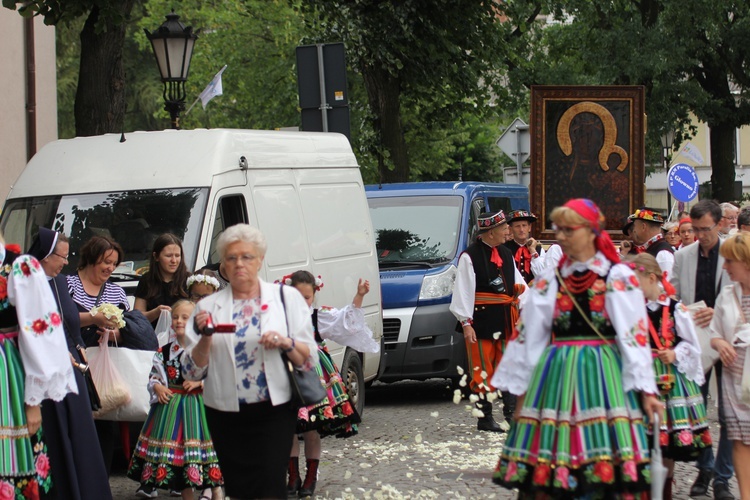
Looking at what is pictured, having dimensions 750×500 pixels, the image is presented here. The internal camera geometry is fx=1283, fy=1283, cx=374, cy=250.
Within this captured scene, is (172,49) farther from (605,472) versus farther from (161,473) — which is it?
(605,472)

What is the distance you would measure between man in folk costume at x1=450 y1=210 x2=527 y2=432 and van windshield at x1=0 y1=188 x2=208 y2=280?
279 centimetres

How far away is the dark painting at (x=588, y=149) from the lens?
1666 cm

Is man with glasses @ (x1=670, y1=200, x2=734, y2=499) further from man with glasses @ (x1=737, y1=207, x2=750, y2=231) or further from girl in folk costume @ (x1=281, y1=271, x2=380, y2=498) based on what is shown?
girl in folk costume @ (x1=281, y1=271, x2=380, y2=498)

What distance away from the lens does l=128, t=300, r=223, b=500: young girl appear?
7.71 m

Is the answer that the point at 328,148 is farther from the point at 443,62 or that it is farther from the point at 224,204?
the point at 443,62

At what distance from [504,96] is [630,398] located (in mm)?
23395

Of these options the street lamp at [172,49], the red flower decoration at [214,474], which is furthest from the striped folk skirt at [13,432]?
the street lamp at [172,49]

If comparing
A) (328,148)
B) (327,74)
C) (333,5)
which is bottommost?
(328,148)

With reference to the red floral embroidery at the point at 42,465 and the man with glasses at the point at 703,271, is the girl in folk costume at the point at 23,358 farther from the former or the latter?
the man with glasses at the point at 703,271

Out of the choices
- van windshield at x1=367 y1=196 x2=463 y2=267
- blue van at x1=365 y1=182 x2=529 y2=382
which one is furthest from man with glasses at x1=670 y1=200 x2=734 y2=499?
van windshield at x1=367 y1=196 x2=463 y2=267

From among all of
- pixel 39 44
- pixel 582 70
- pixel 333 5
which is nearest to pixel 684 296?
pixel 333 5

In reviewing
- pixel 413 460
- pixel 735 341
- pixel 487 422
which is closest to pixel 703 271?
pixel 735 341

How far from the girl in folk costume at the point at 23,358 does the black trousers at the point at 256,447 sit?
969mm

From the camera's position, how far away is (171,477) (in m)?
7.67
